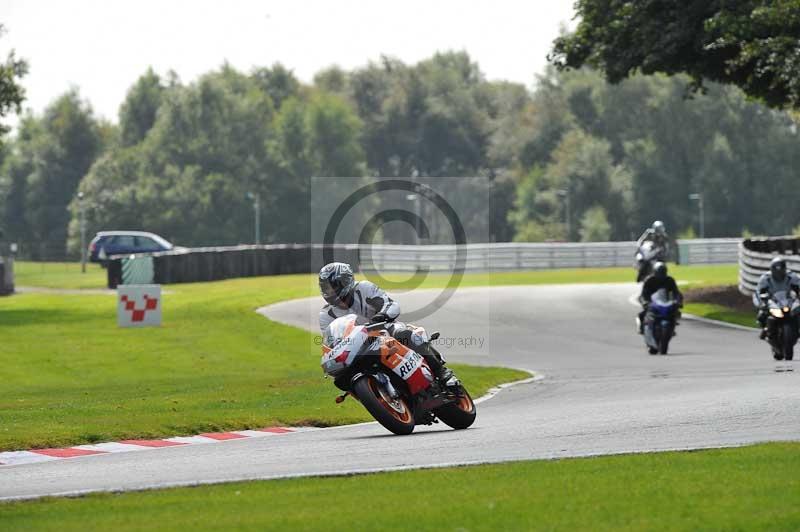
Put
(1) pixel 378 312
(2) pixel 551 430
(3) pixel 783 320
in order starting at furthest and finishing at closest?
(3) pixel 783 320, (1) pixel 378 312, (2) pixel 551 430

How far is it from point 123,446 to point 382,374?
2.67 meters

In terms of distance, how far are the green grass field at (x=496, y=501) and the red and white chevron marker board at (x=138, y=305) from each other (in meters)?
24.7

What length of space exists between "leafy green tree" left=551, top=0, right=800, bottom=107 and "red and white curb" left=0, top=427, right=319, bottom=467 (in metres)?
21.4

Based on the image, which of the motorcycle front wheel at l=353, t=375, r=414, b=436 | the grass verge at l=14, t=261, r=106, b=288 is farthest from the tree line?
the motorcycle front wheel at l=353, t=375, r=414, b=436

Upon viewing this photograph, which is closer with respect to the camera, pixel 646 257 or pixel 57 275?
pixel 646 257

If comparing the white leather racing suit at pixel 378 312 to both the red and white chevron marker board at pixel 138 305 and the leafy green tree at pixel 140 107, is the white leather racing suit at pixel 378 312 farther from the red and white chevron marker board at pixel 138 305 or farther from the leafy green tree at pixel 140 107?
the leafy green tree at pixel 140 107

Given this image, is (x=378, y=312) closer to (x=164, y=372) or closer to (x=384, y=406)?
(x=384, y=406)

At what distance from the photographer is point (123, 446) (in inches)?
557

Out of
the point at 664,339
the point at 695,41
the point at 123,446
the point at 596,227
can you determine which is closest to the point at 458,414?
the point at 123,446

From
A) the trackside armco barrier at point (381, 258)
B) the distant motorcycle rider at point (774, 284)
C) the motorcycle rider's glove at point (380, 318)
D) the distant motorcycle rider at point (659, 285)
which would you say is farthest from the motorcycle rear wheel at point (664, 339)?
the trackside armco barrier at point (381, 258)

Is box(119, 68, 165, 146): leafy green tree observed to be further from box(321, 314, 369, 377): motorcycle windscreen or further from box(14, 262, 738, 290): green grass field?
box(321, 314, 369, 377): motorcycle windscreen

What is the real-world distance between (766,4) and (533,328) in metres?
9.50

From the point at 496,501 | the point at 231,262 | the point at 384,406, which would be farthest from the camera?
the point at 231,262

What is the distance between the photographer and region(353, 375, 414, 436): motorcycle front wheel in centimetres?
1312
